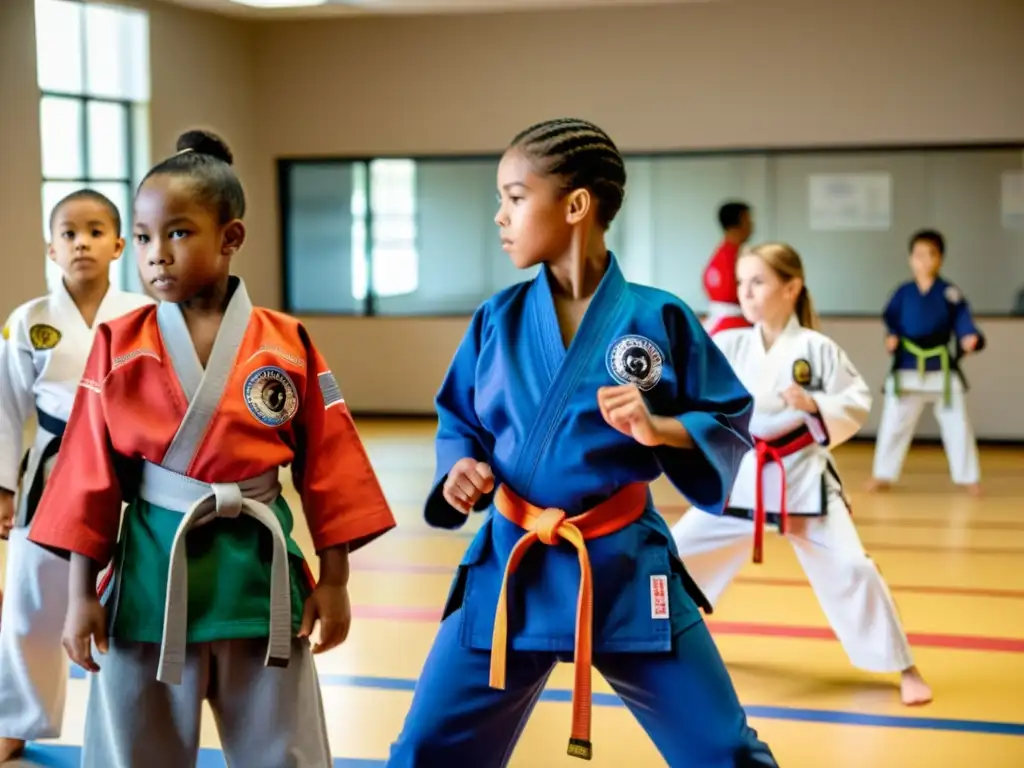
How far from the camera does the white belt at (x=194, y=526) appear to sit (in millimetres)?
2111

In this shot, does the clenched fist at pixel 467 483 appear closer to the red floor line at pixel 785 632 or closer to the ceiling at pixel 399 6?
the red floor line at pixel 785 632

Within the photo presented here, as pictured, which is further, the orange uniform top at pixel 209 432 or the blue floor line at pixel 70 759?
the blue floor line at pixel 70 759

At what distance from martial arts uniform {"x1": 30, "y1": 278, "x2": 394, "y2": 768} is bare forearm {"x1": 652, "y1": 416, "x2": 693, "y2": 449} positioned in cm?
51

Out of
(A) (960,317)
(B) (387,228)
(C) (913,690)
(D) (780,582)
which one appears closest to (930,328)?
(A) (960,317)

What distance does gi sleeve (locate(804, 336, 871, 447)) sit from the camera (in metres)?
3.91

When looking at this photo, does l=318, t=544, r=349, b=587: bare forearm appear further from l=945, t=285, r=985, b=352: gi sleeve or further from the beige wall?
the beige wall

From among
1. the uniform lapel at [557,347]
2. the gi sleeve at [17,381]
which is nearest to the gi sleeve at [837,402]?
the uniform lapel at [557,347]

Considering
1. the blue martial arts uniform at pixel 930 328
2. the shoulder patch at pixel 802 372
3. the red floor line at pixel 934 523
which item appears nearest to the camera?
the shoulder patch at pixel 802 372

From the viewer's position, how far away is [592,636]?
2.18 metres

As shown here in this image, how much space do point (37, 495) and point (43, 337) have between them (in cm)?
39

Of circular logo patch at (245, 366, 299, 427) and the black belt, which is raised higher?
circular logo patch at (245, 366, 299, 427)

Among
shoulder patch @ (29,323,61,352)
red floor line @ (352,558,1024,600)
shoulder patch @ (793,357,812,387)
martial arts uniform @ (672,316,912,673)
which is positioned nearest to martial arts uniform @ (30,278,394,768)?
shoulder patch @ (29,323,61,352)

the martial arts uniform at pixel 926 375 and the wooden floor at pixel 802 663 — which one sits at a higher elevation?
the martial arts uniform at pixel 926 375

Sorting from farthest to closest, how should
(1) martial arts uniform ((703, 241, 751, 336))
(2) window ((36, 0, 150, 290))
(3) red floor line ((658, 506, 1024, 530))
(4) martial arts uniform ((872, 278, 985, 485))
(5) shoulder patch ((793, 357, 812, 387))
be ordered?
(2) window ((36, 0, 150, 290))
(1) martial arts uniform ((703, 241, 751, 336))
(4) martial arts uniform ((872, 278, 985, 485))
(3) red floor line ((658, 506, 1024, 530))
(5) shoulder patch ((793, 357, 812, 387))
